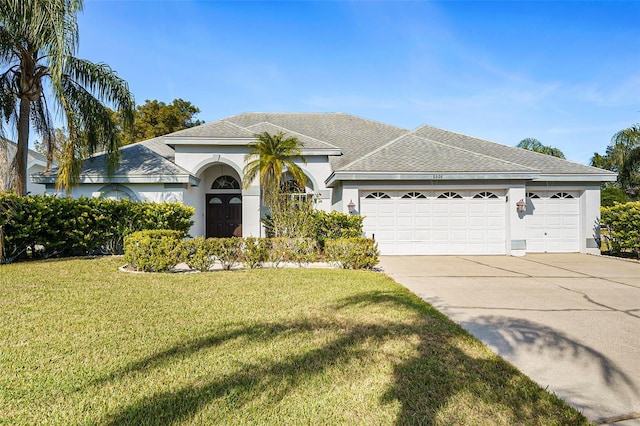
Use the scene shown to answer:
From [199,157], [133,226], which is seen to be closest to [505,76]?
[199,157]

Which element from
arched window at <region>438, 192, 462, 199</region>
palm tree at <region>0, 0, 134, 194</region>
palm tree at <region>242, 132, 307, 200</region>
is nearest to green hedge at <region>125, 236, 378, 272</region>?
palm tree at <region>242, 132, 307, 200</region>

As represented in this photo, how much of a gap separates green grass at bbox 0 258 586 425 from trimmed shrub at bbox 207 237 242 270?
2.91 m

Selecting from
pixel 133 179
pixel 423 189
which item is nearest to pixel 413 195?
pixel 423 189

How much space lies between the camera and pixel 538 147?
102ft

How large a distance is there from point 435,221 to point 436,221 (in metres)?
0.04

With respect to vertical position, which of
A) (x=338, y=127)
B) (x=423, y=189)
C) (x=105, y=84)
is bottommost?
(x=423, y=189)

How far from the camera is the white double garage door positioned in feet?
43.1

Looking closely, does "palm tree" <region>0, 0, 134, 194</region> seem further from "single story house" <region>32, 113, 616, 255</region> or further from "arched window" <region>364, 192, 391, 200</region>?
"arched window" <region>364, 192, 391, 200</region>

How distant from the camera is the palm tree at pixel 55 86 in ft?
31.3

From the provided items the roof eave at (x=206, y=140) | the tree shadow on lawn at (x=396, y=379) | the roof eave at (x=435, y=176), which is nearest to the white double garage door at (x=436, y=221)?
the roof eave at (x=435, y=176)

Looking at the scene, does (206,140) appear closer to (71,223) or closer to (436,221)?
(71,223)

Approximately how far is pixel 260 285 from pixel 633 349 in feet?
19.4

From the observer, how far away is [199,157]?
14945mm

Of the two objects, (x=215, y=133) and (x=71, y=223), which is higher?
(x=215, y=133)
